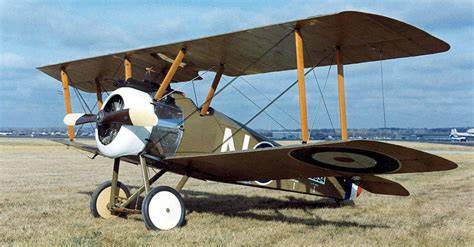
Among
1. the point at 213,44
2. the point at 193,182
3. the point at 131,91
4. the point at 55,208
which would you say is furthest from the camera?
the point at 193,182

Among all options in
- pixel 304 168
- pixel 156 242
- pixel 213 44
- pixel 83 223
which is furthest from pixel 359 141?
pixel 83 223

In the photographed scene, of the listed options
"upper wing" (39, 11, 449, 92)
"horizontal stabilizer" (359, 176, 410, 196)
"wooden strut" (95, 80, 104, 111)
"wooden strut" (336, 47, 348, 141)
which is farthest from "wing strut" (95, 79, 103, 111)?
"horizontal stabilizer" (359, 176, 410, 196)

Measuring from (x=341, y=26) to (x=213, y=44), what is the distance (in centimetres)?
209

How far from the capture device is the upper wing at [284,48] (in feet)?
20.4

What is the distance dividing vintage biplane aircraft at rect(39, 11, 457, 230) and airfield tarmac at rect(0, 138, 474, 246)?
0.53m

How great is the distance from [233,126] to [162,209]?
2156 mm

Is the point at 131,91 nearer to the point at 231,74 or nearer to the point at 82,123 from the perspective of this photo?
the point at 82,123

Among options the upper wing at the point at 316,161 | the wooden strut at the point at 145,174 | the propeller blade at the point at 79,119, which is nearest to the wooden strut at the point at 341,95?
the upper wing at the point at 316,161

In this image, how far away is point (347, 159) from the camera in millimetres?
6016

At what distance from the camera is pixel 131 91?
687 cm

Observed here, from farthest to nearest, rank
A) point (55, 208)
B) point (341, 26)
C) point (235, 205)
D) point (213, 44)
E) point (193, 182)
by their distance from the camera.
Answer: point (193, 182) → point (235, 205) → point (55, 208) → point (213, 44) → point (341, 26)

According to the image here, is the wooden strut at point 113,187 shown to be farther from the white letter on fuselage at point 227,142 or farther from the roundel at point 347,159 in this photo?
the roundel at point 347,159

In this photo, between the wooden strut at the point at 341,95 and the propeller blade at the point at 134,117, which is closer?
the propeller blade at the point at 134,117

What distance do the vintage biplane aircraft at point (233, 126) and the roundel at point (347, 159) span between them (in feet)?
0.04
